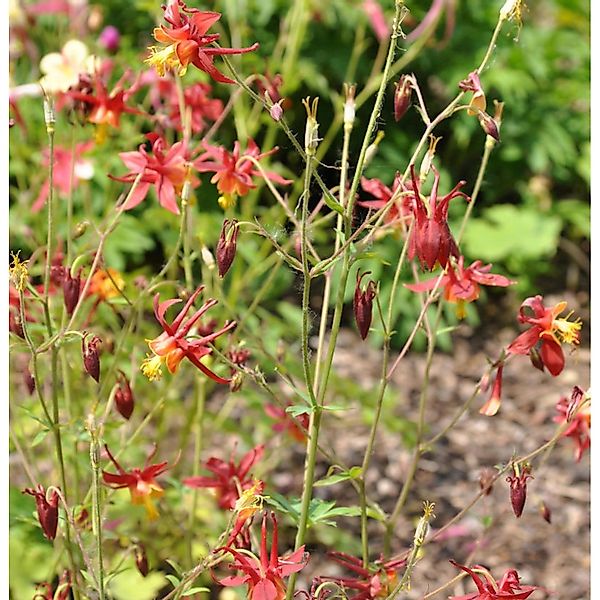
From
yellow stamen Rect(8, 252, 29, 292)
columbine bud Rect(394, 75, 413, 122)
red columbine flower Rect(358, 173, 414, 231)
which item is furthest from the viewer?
red columbine flower Rect(358, 173, 414, 231)

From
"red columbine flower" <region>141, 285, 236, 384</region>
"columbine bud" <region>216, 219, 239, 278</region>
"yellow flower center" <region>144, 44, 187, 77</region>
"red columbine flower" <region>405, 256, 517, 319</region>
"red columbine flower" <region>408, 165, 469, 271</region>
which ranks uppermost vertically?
"yellow flower center" <region>144, 44, 187, 77</region>

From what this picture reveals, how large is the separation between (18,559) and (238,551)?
1.19 meters

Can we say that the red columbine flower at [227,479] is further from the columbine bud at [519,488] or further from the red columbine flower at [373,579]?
the columbine bud at [519,488]

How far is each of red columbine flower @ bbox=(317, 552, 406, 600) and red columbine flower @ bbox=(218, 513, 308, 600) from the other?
194 mm

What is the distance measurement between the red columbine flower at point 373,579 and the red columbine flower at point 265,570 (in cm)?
19

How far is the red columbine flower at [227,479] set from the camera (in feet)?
5.53

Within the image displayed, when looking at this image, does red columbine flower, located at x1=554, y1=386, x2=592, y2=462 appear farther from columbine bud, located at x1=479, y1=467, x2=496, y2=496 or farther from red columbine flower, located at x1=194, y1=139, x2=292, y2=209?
red columbine flower, located at x1=194, y1=139, x2=292, y2=209

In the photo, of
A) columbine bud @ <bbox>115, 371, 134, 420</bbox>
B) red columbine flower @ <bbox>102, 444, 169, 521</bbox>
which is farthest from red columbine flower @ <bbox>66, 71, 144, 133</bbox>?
red columbine flower @ <bbox>102, 444, 169, 521</bbox>

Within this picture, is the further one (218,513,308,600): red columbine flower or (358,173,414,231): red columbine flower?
(358,173,414,231): red columbine flower

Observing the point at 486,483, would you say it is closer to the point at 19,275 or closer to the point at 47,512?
the point at 47,512

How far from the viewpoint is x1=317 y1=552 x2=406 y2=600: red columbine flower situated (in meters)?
1.50

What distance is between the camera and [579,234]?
4695 mm

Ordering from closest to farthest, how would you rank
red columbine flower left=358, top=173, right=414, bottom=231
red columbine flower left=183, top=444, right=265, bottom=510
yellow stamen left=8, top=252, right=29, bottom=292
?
yellow stamen left=8, top=252, right=29, bottom=292
red columbine flower left=358, top=173, right=414, bottom=231
red columbine flower left=183, top=444, right=265, bottom=510

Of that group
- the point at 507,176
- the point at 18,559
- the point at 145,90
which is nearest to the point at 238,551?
the point at 18,559
